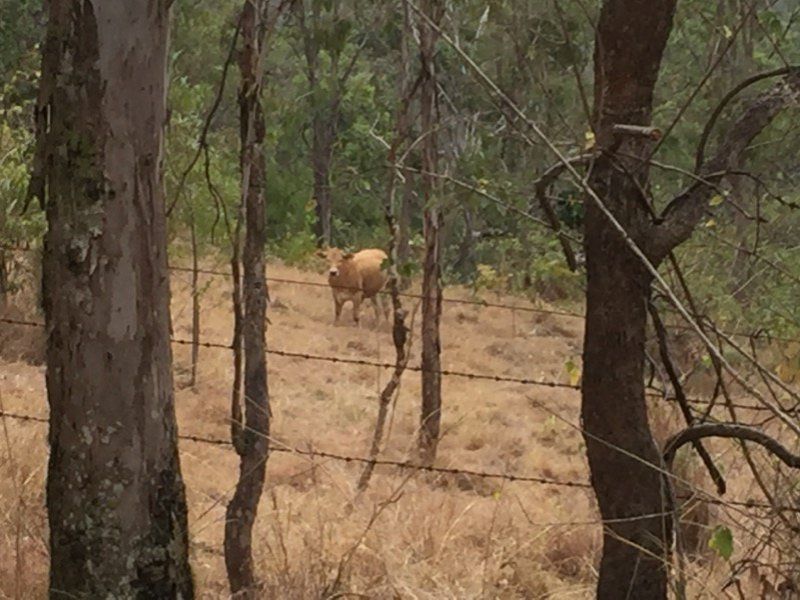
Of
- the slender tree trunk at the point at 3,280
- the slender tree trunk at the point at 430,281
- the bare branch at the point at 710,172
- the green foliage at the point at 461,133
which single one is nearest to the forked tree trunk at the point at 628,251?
the bare branch at the point at 710,172

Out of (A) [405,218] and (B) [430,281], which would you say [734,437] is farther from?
(A) [405,218]

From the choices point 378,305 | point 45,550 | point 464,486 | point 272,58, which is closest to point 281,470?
point 464,486

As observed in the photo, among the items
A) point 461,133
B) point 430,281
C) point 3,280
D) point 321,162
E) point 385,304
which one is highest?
point 461,133

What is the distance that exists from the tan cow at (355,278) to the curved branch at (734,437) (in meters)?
10.1

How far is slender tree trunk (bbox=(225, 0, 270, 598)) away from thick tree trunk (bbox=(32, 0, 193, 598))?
1.02 meters

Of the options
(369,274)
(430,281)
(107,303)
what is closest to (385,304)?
(369,274)

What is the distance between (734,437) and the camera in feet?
9.00

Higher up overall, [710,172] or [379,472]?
[710,172]

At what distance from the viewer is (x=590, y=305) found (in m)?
3.00

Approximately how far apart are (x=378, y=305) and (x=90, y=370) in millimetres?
11608

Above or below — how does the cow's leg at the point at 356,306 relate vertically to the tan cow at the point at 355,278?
below

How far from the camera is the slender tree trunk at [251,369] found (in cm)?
367

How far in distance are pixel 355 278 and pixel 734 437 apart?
1094 centimetres

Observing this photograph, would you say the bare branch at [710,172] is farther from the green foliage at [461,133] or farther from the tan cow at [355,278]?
the tan cow at [355,278]
